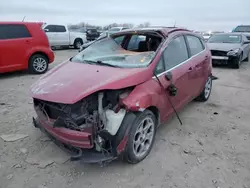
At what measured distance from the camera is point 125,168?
2.94 m

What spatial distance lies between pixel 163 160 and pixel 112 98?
110cm

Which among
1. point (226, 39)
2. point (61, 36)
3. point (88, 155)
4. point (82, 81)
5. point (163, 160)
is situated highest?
point (82, 81)

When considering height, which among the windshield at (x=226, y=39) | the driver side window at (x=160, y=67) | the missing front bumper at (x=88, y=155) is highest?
the driver side window at (x=160, y=67)

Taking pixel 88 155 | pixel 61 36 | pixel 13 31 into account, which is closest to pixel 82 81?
pixel 88 155

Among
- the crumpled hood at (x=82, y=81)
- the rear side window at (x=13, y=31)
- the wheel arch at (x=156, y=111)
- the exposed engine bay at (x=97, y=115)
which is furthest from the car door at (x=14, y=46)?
the wheel arch at (x=156, y=111)

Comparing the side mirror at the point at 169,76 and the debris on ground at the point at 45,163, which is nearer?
the debris on ground at the point at 45,163

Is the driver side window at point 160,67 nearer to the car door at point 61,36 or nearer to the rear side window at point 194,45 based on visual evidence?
the rear side window at point 194,45

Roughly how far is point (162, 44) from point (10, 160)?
267 centimetres

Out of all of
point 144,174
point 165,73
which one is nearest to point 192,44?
point 165,73

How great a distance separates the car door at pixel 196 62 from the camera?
4.17 m

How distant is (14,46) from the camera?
7.15 m

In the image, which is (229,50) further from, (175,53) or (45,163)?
(45,163)

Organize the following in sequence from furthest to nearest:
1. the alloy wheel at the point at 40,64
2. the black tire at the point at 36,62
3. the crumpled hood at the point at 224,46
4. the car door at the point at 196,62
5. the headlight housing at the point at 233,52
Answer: the crumpled hood at the point at 224,46 → the headlight housing at the point at 233,52 → the alloy wheel at the point at 40,64 → the black tire at the point at 36,62 → the car door at the point at 196,62

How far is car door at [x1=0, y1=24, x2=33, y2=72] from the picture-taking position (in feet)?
23.0
